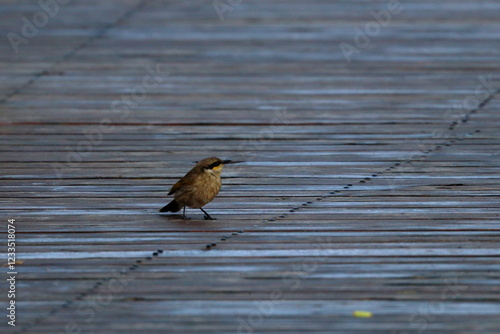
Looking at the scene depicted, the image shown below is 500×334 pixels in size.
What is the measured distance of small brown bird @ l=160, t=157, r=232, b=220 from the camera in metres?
5.92

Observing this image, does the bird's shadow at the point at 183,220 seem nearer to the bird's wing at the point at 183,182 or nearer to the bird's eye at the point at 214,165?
the bird's wing at the point at 183,182

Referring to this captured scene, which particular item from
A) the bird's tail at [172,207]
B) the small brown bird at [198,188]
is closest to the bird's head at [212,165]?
the small brown bird at [198,188]

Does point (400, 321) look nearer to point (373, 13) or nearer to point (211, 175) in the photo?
point (211, 175)

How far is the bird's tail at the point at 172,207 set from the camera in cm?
603

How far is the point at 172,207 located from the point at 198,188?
225 mm

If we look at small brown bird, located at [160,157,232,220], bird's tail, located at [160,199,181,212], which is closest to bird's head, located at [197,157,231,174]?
small brown bird, located at [160,157,232,220]

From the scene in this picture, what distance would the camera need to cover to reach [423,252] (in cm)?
528

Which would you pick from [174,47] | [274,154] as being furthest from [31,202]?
[174,47]

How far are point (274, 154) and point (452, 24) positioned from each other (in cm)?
500

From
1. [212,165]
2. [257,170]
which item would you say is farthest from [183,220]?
[257,170]

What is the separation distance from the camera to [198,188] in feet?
19.4

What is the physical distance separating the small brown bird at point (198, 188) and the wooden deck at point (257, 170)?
0.30 ft

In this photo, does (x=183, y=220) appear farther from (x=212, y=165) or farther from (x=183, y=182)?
(x=212, y=165)

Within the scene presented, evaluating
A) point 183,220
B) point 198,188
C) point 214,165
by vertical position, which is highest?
point 214,165
